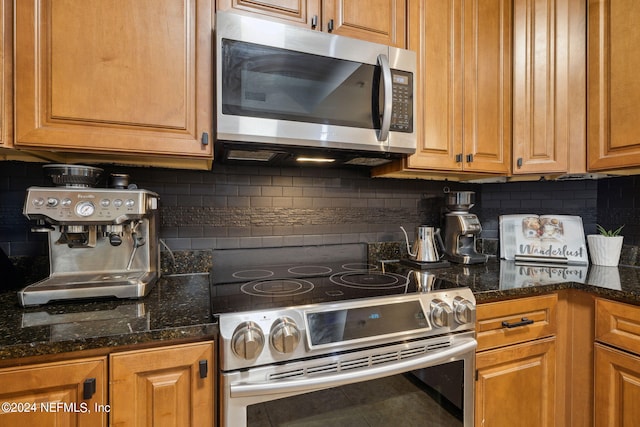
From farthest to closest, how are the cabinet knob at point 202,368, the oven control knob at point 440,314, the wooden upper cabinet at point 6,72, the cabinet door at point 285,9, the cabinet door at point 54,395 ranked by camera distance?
the cabinet door at point 285,9
the oven control knob at point 440,314
the wooden upper cabinet at point 6,72
the cabinet knob at point 202,368
the cabinet door at point 54,395

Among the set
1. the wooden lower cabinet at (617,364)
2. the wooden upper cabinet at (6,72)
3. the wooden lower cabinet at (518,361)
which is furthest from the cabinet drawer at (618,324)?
the wooden upper cabinet at (6,72)

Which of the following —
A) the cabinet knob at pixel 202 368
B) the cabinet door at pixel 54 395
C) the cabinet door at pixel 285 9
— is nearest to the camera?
the cabinet door at pixel 54 395

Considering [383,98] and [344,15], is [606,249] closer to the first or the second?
[383,98]

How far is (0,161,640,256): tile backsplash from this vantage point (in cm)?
132

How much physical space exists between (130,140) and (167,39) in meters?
0.37

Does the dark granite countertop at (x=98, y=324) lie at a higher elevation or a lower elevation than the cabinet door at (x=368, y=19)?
lower

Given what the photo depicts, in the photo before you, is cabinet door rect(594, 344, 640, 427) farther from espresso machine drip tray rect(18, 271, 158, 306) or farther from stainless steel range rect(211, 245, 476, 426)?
espresso machine drip tray rect(18, 271, 158, 306)

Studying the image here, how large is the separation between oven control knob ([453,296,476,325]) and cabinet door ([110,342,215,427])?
0.80 meters

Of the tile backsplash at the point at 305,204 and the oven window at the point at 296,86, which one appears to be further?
the tile backsplash at the point at 305,204

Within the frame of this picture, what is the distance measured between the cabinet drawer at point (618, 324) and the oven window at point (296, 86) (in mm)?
1126

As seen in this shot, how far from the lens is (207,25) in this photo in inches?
43.3

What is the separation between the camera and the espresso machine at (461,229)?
1.63 m

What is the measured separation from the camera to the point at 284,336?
84cm

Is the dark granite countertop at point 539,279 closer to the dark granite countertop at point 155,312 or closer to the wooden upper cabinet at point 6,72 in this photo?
the dark granite countertop at point 155,312
